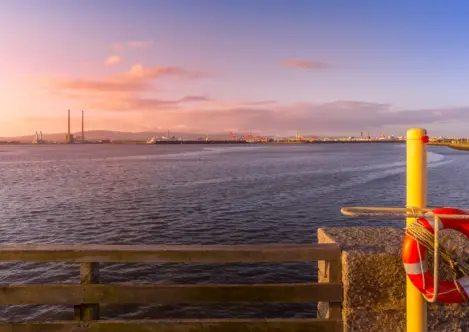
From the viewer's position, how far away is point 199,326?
3596mm

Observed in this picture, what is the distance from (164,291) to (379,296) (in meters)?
2.00

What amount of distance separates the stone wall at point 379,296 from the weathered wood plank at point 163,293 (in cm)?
16

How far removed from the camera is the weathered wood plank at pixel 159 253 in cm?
350

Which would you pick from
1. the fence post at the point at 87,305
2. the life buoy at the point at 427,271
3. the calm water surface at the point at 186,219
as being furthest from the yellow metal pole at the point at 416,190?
the calm water surface at the point at 186,219

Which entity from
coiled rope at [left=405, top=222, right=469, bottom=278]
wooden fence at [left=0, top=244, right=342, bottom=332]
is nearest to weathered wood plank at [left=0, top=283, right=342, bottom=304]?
wooden fence at [left=0, top=244, right=342, bottom=332]

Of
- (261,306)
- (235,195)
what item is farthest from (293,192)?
(261,306)

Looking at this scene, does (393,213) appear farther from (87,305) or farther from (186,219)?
(186,219)

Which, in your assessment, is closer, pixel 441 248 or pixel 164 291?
pixel 441 248

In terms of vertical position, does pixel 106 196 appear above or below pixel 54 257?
below

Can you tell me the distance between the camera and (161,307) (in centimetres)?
1177

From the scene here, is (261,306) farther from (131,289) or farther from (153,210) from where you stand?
Result: (153,210)

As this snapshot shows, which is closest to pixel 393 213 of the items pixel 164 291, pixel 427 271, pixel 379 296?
pixel 427 271

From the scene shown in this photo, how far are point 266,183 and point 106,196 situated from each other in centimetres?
1653

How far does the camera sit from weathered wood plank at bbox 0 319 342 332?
356 cm
